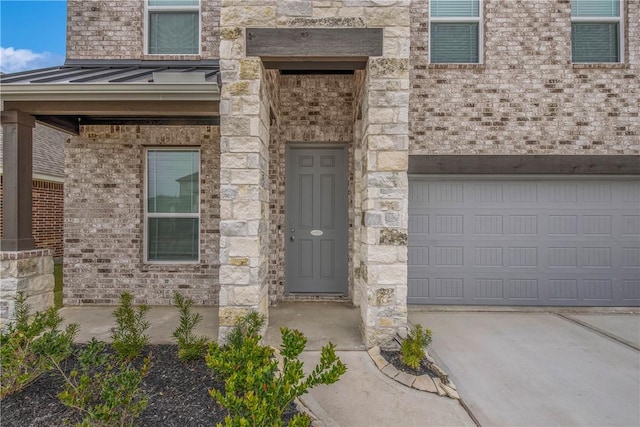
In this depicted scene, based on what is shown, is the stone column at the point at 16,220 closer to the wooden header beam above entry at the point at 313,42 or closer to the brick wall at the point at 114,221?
the brick wall at the point at 114,221

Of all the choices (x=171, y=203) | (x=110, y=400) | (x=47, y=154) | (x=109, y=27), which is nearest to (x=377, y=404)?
(x=110, y=400)

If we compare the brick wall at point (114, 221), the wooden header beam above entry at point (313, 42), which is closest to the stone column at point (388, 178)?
the wooden header beam above entry at point (313, 42)

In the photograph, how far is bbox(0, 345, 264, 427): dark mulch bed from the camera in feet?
7.67

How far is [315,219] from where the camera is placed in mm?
5328

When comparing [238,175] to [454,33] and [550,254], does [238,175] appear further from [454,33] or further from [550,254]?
[550,254]

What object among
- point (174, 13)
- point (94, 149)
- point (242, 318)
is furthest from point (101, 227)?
point (174, 13)

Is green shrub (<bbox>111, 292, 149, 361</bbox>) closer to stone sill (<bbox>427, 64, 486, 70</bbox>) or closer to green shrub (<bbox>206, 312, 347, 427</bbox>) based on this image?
green shrub (<bbox>206, 312, 347, 427</bbox>)

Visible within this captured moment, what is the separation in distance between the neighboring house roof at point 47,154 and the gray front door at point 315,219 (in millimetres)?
7605

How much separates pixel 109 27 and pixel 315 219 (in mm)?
4406

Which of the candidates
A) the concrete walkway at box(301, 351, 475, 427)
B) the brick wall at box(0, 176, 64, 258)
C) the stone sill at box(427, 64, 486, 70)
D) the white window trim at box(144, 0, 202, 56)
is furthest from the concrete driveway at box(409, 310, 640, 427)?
the brick wall at box(0, 176, 64, 258)

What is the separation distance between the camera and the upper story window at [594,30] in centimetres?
528

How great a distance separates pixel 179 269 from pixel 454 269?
427 cm

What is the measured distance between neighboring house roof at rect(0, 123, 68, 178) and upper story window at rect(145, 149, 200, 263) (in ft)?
19.0

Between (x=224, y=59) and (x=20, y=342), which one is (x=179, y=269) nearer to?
(x=20, y=342)
